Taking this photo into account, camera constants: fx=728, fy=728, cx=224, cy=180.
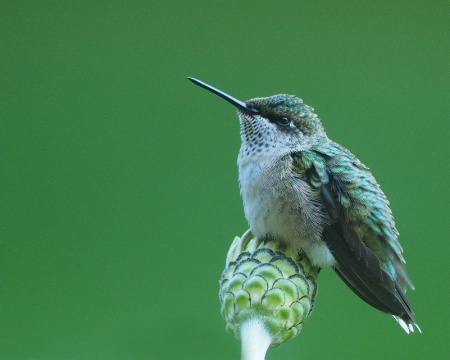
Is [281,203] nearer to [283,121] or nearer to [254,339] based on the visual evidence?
[283,121]

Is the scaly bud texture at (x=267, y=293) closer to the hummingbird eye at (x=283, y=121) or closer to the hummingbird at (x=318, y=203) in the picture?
the hummingbird at (x=318, y=203)

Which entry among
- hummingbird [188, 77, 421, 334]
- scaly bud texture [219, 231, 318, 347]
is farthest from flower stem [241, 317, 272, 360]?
hummingbird [188, 77, 421, 334]

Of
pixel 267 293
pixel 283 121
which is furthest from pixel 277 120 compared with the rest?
pixel 267 293

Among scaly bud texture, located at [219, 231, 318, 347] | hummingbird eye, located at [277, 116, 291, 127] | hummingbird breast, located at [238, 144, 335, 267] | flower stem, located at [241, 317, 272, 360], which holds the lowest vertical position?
flower stem, located at [241, 317, 272, 360]

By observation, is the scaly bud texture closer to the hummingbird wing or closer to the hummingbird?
the hummingbird

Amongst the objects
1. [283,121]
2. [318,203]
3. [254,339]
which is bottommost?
[254,339]
